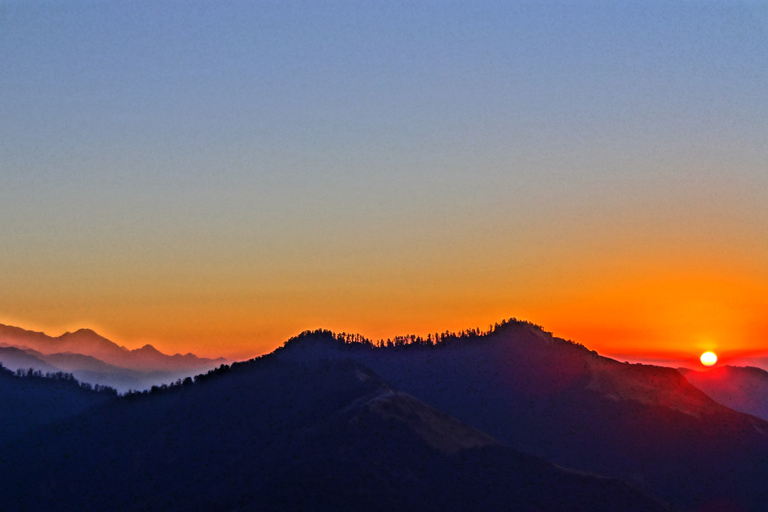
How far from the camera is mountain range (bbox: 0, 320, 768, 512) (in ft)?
258

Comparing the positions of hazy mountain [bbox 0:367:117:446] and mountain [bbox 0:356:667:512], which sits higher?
hazy mountain [bbox 0:367:117:446]

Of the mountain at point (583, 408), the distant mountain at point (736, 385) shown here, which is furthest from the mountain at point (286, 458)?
the distant mountain at point (736, 385)

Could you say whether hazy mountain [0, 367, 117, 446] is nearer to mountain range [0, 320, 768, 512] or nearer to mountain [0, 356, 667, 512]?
mountain range [0, 320, 768, 512]

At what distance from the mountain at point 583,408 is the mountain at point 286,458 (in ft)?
27.8

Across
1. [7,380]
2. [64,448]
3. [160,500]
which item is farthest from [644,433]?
[7,380]

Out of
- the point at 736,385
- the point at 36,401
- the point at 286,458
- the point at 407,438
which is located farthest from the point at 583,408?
the point at 36,401

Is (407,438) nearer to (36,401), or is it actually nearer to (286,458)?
(286,458)

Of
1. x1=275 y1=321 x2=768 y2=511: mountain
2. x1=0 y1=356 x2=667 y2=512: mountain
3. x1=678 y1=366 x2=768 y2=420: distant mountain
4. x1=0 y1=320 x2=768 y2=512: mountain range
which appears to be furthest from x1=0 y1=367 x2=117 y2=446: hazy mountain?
x1=678 y1=366 x2=768 y2=420: distant mountain

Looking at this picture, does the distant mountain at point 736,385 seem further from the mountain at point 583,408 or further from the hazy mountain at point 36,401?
the hazy mountain at point 36,401

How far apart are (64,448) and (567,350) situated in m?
61.1

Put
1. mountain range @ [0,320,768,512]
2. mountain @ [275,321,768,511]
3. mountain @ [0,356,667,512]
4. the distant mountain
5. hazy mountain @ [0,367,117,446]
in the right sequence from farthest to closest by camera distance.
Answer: the distant mountain < hazy mountain @ [0,367,117,446] < mountain @ [275,321,768,511] < mountain range @ [0,320,768,512] < mountain @ [0,356,667,512]

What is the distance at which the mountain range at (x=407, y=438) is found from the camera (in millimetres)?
78625

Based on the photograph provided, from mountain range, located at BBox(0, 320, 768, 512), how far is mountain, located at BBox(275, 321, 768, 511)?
0.73ft

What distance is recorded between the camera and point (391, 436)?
8294 cm
